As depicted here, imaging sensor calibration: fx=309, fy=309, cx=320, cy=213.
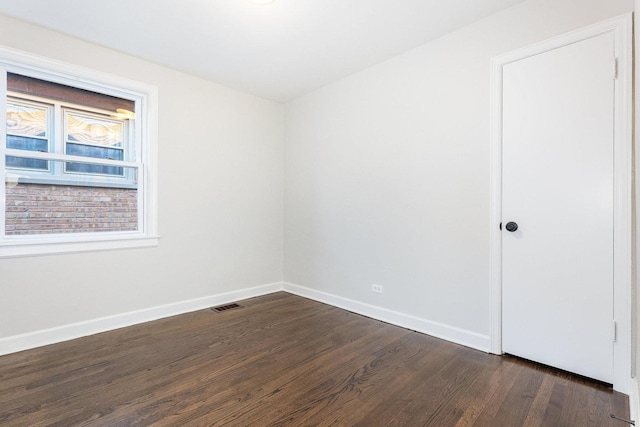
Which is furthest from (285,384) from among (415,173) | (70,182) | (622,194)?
(70,182)

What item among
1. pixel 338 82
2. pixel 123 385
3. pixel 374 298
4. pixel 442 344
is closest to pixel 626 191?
pixel 442 344

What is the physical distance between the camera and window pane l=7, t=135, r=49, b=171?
2.52 meters

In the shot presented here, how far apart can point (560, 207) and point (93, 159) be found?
386cm

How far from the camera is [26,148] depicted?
2574 millimetres

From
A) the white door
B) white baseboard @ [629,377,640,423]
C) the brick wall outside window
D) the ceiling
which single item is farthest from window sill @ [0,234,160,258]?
white baseboard @ [629,377,640,423]

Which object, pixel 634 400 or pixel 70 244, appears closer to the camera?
pixel 634 400

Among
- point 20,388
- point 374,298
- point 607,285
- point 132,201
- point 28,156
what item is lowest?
point 20,388

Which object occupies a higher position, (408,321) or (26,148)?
(26,148)

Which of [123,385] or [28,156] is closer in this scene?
[123,385]

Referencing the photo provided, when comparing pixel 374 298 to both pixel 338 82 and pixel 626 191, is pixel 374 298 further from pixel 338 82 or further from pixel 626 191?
A: pixel 338 82

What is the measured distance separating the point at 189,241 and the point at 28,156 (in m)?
1.53

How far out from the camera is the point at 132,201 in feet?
10.4

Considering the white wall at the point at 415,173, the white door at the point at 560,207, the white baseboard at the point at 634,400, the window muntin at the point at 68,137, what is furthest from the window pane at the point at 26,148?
the white baseboard at the point at 634,400

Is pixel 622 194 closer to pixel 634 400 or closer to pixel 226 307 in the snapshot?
pixel 634 400
